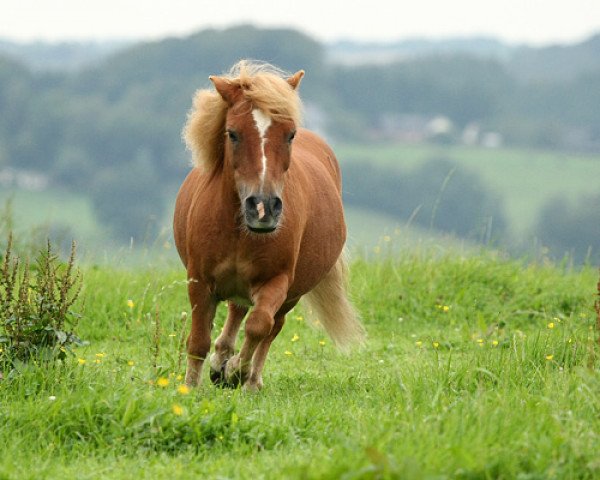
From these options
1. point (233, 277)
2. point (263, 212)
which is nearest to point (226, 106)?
point (263, 212)

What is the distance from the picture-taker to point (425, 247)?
1208 cm

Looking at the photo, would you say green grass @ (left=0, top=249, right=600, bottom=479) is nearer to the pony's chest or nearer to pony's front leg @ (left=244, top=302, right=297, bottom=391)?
pony's front leg @ (left=244, top=302, right=297, bottom=391)

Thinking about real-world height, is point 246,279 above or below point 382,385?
above

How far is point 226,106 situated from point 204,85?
93.0 m

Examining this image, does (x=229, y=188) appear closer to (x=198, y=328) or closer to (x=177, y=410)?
(x=198, y=328)

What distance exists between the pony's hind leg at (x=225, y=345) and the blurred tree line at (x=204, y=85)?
66.2 m

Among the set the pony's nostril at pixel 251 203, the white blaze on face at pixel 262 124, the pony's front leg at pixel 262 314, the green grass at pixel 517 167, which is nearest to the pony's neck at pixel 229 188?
the white blaze on face at pixel 262 124

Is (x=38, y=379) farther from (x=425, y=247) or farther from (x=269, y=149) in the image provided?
(x=425, y=247)

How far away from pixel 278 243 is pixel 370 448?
8.85ft

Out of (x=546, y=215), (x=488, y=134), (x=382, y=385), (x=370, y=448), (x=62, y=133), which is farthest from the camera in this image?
(x=488, y=134)

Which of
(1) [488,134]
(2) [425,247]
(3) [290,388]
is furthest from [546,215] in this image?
(3) [290,388]

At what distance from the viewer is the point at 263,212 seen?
6.34m

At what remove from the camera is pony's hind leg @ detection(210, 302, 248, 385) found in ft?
24.7

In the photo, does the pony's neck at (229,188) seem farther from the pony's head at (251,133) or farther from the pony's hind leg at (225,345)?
the pony's hind leg at (225,345)
